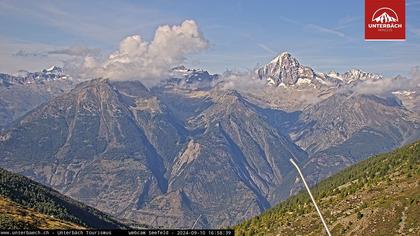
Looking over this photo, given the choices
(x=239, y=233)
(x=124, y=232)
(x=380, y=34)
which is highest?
(x=380, y=34)

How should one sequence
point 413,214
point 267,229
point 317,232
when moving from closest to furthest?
point 413,214 → point 317,232 → point 267,229

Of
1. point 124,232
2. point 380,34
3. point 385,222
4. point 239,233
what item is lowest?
point 239,233

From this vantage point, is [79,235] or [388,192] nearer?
[79,235]

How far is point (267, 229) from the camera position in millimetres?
185500

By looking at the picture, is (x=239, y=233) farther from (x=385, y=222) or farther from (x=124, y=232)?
(x=124, y=232)

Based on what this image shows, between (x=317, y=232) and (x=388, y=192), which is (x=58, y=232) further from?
(x=388, y=192)

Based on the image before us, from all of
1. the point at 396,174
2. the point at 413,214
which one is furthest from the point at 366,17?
the point at 396,174

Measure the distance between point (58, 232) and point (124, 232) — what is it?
134 inches

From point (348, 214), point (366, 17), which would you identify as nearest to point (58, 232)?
point (366, 17)

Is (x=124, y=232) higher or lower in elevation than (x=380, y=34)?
lower

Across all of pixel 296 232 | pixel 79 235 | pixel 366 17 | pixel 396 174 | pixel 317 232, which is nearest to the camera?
pixel 79 235

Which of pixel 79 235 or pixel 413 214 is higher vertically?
pixel 79 235

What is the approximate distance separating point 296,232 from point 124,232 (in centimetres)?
14407

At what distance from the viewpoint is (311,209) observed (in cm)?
19150
